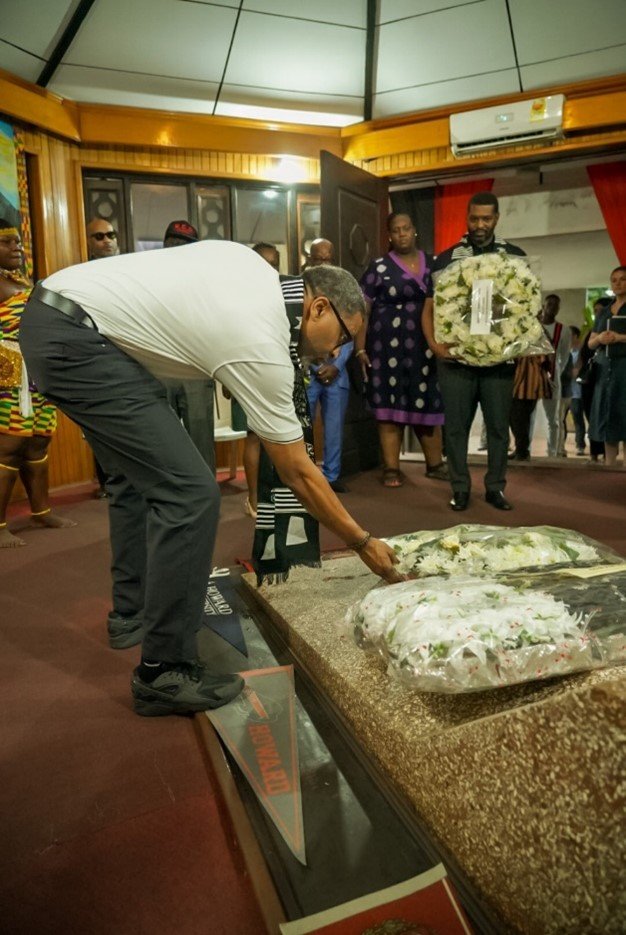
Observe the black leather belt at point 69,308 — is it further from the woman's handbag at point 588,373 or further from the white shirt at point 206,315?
the woman's handbag at point 588,373

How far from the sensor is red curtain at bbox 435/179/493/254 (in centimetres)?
618

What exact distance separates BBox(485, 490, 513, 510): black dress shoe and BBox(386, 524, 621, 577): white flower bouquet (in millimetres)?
1547

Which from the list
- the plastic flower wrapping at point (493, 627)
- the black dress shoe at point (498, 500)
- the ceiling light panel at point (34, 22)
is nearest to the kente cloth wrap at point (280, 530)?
the plastic flower wrapping at point (493, 627)

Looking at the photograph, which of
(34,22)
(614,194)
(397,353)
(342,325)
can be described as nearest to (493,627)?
(342,325)

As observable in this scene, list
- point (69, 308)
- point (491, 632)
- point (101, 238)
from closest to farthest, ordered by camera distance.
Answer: point (491, 632)
point (69, 308)
point (101, 238)

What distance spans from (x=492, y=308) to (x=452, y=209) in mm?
3309

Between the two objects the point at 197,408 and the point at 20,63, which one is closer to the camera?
the point at 197,408

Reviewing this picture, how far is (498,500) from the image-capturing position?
153 inches

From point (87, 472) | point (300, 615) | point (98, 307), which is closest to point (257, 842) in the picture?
point (300, 615)

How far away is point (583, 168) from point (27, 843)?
284 inches

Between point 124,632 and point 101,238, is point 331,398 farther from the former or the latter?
point 124,632

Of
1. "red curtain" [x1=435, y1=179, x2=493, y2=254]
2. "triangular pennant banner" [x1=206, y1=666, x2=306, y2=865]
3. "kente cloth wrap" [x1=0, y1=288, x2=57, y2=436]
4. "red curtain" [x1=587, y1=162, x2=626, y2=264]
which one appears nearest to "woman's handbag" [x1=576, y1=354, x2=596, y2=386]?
"red curtain" [x1=587, y1=162, x2=626, y2=264]

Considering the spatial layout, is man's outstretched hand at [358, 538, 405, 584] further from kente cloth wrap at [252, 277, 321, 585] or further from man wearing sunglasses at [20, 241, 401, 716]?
kente cloth wrap at [252, 277, 321, 585]

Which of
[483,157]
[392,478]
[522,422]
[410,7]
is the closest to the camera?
[410,7]
